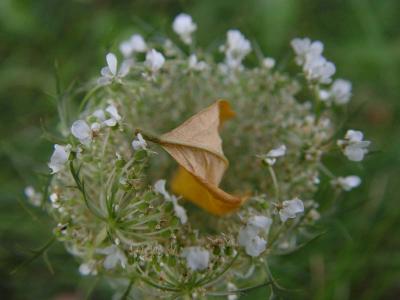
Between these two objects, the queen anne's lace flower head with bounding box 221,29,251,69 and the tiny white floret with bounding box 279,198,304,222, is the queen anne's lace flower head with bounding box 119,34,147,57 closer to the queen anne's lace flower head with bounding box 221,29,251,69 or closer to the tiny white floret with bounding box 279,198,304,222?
the queen anne's lace flower head with bounding box 221,29,251,69

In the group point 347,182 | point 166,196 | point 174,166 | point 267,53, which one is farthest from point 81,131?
point 267,53

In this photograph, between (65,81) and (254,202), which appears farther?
(65,81)

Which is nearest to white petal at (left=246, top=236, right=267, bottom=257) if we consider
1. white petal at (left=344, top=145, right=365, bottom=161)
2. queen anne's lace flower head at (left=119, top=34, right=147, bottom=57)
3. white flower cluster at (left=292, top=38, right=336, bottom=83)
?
white petal at (left=344, top=145, right=365, bottom=161)

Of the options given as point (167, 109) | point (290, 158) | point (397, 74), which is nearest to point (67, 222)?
point (167, 109)

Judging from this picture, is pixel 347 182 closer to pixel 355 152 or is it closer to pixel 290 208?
pixel 355 152

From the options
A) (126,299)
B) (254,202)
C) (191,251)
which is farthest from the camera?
(254,202)

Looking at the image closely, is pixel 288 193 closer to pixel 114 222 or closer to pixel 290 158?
pixel 290 158

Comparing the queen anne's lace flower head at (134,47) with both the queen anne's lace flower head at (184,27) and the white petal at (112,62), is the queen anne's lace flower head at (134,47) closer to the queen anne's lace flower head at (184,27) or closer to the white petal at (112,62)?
the queen anne's lace flower head at (184,27)

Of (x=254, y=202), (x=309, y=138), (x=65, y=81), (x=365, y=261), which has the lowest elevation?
(x=365, y=261)

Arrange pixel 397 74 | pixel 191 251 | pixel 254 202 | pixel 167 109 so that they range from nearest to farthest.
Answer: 1. pixel 191 251
2. pixel 254 202
3. pixel 167 109
4. pixel 397 74
